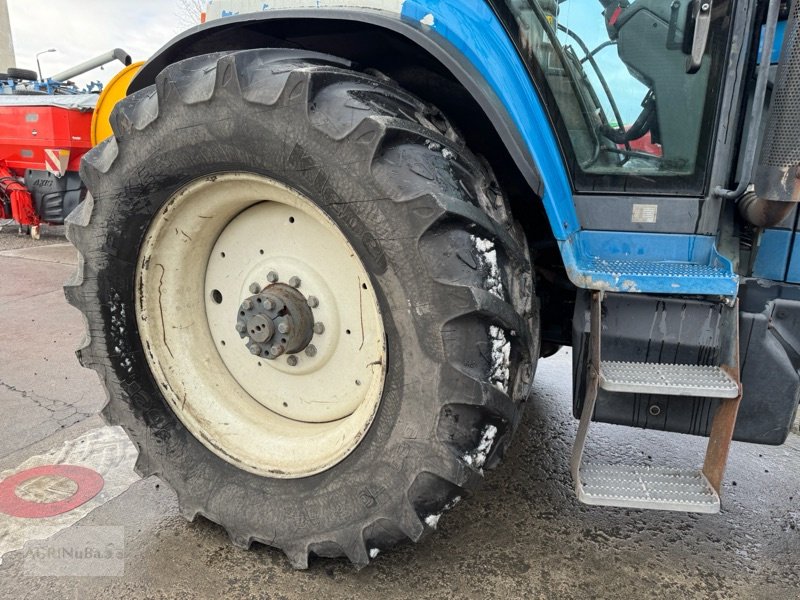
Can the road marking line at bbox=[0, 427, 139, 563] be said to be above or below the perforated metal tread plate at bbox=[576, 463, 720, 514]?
below

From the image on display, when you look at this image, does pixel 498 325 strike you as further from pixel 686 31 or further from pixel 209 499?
pixel 209 499

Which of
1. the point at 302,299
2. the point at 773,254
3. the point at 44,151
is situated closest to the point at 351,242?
the point at 302,299

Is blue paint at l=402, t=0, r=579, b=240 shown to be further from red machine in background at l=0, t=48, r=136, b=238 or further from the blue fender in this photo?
red machine in background at l=0, t=48, r=136, b=238

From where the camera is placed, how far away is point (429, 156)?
148 cm

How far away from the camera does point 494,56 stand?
5.37 ft

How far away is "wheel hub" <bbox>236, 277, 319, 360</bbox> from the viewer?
1786mm

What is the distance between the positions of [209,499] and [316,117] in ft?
4.14

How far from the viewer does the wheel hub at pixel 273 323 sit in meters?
1.79

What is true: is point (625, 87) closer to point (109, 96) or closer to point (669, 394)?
point (669, 394)

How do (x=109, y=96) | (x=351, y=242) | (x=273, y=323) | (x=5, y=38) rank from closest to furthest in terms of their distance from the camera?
1. (x=351, y=242)
2. (x=273, y=323)
3. (x=109, y=96)
4. (x=5, y=38)

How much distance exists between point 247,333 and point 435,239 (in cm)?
71

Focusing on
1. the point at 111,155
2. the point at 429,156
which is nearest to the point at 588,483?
the point at 429,156

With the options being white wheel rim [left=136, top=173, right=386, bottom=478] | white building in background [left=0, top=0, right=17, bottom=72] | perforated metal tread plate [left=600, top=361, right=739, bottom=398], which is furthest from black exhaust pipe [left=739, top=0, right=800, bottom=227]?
white building in background [left=0, top=0, right=17, bottom=72]

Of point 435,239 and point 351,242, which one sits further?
point 351,242
